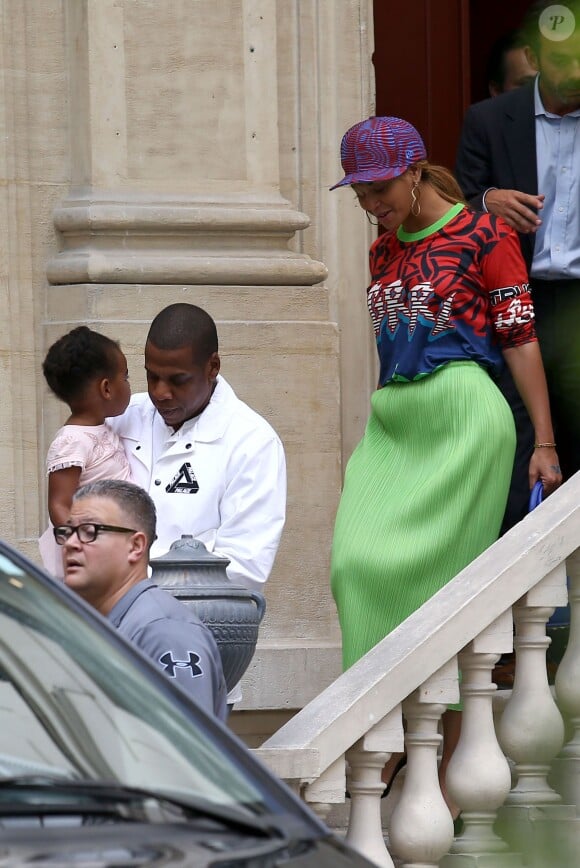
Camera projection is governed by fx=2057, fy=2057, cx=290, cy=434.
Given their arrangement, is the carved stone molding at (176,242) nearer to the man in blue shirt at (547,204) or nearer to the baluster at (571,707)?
the man in blue shirt at (547,204)

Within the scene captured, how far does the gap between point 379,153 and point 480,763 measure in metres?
Answer: 1.77

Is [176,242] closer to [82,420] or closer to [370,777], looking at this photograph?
[82,420]

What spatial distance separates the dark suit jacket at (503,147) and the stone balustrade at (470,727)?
1.42 m

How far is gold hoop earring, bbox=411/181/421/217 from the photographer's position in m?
5.94

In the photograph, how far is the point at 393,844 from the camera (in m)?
5.25

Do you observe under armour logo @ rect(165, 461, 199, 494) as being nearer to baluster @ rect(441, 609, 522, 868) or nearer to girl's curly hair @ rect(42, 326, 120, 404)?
girl's curly hair @ rect(42, 326, 120, 404)

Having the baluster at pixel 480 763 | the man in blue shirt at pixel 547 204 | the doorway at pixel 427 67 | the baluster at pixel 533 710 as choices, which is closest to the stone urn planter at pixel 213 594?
the baluster at pixel 480 763

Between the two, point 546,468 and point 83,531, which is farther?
point 546,468

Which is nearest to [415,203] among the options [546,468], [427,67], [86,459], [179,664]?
[546,468]

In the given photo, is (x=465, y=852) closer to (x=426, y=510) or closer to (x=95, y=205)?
(x=426, y=510)

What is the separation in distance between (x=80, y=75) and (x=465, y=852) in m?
3.53

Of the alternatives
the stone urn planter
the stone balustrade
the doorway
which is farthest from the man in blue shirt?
the doorway

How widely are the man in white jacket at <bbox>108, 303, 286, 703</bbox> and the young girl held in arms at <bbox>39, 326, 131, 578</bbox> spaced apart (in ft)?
0.83

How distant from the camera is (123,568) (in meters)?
4.80
